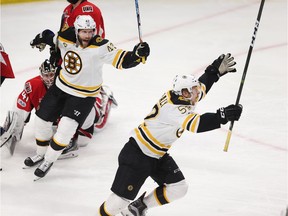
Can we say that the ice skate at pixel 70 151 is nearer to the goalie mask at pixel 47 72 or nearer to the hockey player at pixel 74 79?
the hockey player at pixel 74 79

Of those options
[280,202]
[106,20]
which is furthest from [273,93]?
[106,20]

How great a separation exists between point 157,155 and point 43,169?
100cm

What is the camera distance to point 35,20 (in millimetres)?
7871

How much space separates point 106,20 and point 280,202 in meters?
4.54

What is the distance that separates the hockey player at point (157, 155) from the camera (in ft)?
11.2

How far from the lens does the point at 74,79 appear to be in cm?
418

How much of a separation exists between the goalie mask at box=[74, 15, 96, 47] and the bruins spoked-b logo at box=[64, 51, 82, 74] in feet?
0.32

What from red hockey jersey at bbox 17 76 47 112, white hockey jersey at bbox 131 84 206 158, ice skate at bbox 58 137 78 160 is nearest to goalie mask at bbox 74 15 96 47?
red hockey jersey at bbox 17 76 47 112

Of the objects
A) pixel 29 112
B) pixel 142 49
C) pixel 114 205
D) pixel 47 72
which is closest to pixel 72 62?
pixel 47 72

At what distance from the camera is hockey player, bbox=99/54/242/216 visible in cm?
340

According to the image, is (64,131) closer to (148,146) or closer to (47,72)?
(47,72)

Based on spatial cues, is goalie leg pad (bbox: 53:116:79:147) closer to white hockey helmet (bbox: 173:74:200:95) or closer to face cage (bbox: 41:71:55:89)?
face cage (bbox: 41:71:55:89)

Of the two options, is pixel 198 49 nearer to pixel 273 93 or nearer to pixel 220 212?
pixel 273 93

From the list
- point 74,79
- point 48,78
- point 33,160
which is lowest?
point 33,160
